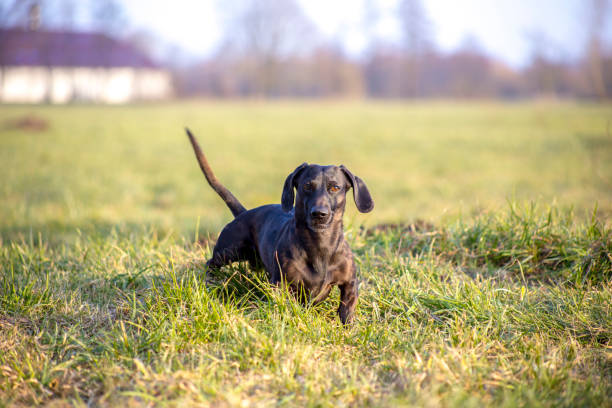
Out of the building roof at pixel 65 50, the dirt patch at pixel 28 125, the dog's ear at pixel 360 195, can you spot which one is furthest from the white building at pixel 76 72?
the dog's ear at pixel 360 195

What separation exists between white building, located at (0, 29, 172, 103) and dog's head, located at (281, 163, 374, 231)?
10845mm

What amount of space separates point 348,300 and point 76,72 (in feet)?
136

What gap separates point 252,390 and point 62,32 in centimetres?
2058

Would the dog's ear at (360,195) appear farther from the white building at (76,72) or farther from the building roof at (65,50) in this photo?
the white building at (76,72)

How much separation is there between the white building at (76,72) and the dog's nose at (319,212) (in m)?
11.1

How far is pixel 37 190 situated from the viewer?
9719mm

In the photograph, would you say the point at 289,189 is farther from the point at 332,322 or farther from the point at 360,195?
the point at 332,322

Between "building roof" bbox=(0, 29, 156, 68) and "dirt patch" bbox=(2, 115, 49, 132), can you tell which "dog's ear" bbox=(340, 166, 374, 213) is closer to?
"building roof" bbox=(0, 29, 156, 68)

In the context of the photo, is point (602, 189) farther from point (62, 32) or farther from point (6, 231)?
point (62, 32)

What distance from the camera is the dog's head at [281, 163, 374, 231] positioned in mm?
2850

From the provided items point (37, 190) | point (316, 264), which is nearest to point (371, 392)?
point (316, 264)

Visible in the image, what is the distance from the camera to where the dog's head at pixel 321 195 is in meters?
2.85

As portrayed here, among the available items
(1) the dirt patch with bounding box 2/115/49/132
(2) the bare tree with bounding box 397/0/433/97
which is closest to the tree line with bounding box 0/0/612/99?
(2) the bare tree with bounding box 397/0/433/97

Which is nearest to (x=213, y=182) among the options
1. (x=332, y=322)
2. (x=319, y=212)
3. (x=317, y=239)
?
(x=317, y=239)
